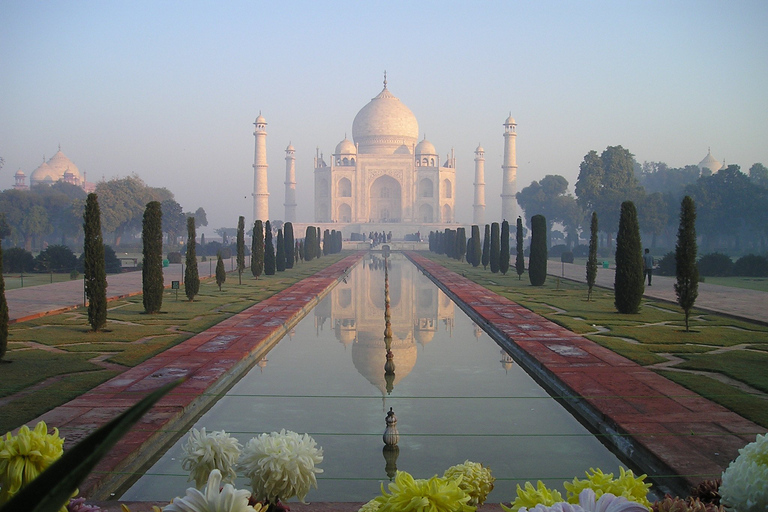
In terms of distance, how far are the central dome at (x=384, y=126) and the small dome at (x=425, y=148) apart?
56cm

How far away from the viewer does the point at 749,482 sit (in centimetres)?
137

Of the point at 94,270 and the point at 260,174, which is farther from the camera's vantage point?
the point at 260,174

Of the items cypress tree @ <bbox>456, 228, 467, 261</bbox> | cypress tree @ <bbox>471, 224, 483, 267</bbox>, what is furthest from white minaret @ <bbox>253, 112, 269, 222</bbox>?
cypress tree @ <bbox>471, 224, 483, 267</bbox>

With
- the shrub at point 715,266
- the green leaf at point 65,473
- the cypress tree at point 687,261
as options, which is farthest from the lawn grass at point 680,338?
the shrub at point 715,266

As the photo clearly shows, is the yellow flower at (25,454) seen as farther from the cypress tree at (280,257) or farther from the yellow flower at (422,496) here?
the cypress tree at (280,257)

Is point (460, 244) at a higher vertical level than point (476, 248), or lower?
higher

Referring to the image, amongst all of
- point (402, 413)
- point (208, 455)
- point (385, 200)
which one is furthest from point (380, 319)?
point (385, 200)

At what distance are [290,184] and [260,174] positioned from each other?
5316mm

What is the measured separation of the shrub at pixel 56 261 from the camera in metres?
16.4

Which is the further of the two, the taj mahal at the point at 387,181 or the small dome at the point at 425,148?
the small dome at the point at 425,148

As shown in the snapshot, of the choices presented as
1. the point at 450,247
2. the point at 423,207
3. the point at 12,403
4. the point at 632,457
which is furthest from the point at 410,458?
the point at 423,207

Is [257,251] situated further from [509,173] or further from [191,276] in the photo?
[509,173]

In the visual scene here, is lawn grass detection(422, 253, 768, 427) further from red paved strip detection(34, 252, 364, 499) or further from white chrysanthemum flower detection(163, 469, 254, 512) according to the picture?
white chrysanthemum flower detection(163, 469, 254, 512)

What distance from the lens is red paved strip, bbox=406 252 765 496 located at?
3.27 metres
